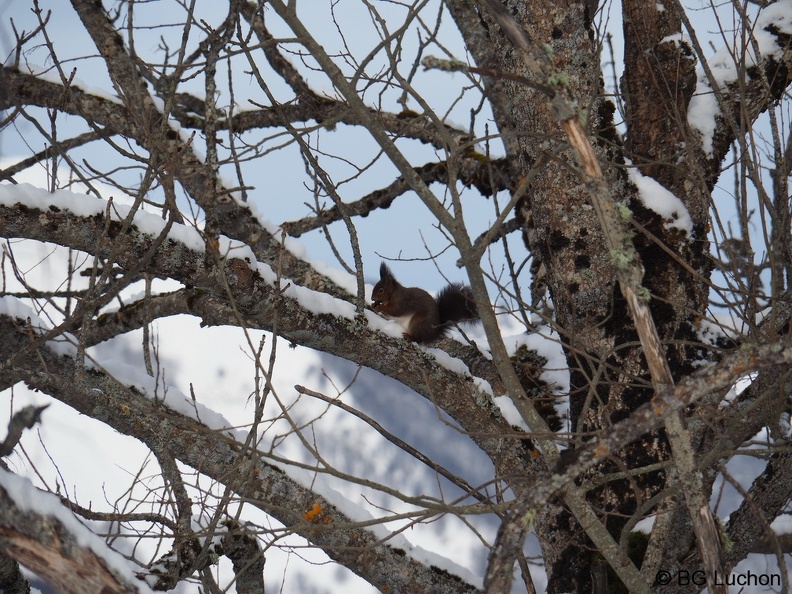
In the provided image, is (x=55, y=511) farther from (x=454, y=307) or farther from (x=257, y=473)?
(x=454, y=307)

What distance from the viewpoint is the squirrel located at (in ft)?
15.2

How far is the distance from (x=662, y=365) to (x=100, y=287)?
2.32 metres

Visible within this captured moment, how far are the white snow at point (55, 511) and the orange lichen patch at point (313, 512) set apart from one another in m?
2.01

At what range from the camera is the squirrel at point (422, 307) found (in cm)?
464

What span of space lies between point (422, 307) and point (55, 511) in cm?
349

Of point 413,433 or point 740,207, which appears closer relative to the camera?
point 740,207

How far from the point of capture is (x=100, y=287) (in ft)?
10.5

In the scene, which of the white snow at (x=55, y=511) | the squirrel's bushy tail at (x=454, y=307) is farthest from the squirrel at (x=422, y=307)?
the white snow at (x=55, y=511)

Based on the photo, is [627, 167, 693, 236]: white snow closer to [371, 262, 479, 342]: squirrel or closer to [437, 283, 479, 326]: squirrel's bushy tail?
[371, 262, 479, 342]: squirrel

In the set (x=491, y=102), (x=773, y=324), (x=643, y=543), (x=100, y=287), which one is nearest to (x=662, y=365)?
(x=773, y=324)

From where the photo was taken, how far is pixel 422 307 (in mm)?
4863

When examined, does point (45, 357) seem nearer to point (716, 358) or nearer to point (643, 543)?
point (643, 543)

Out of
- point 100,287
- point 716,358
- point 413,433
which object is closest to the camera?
point 100,287

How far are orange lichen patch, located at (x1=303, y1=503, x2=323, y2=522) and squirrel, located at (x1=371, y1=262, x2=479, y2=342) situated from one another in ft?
3.88
